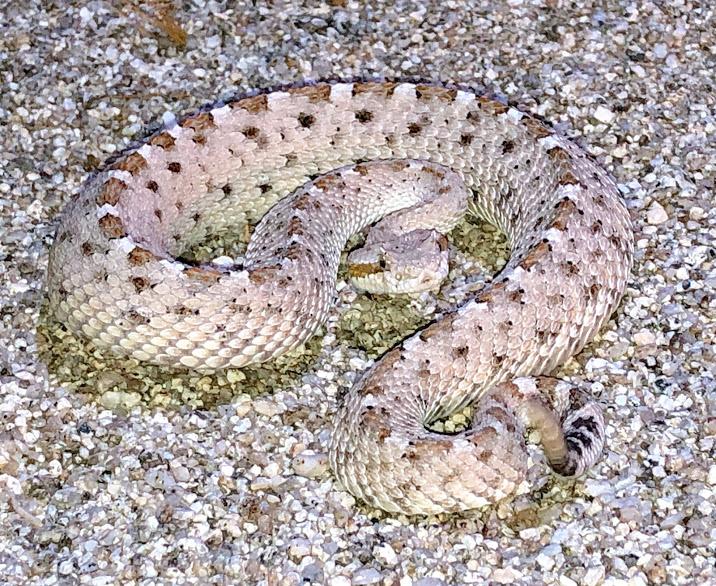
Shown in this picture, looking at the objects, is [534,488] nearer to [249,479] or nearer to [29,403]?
[249,479]

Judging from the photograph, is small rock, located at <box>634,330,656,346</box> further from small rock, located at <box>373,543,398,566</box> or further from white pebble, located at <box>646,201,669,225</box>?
small rock, located at <box>373,543,398,566</box>

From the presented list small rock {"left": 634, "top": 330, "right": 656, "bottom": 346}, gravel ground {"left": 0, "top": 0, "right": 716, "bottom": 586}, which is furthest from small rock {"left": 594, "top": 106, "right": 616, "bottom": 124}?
small rock {"left": 634, "top": 330, "right": 656, "bottom": 346}

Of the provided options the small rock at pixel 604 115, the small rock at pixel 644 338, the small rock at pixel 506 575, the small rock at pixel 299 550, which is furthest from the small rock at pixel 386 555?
the small rock at pixel 604 115

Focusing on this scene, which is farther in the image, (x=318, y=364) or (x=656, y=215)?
(x=656, y=215)

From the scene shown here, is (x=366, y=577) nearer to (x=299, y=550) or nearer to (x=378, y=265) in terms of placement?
(x=299, y=550)

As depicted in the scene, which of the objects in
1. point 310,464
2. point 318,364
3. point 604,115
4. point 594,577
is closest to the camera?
point 594,577

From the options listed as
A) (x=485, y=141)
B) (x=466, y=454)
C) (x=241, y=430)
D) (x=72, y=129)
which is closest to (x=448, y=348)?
(x=466, y=454)

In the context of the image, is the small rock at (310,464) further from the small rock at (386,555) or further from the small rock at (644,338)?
the small rock at (644,338)

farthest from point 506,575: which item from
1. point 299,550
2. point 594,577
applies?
point 299,550
